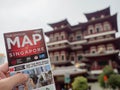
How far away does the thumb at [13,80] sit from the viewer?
112 centimetres

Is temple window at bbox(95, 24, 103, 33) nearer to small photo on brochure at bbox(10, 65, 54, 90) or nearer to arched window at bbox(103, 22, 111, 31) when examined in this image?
arched window at bbox(103, 22, 111, 31)

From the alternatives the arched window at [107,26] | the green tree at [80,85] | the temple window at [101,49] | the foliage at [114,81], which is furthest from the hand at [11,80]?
the arched window at [107,26]

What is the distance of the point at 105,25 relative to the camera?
23.6 metres

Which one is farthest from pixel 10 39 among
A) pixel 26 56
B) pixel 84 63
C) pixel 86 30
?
pixel 86 30

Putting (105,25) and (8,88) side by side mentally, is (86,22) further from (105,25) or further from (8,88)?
(8,88)

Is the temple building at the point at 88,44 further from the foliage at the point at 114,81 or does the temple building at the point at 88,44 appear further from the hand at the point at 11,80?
the hand at the point at 11,80

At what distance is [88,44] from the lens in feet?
78.1

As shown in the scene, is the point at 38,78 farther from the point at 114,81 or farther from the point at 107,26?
the point at 107,26

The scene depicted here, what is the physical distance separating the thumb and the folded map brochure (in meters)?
0.05

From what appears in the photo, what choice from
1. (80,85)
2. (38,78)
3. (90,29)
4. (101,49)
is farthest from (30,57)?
(90,29)

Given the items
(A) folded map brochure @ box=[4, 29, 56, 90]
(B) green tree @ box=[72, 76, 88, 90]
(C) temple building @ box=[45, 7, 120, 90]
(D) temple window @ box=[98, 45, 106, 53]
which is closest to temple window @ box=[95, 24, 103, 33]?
(C) temple building @ box=[45, 7, 120, 90]

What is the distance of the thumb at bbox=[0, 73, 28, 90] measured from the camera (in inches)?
44.2

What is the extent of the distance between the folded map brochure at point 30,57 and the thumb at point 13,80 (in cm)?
5

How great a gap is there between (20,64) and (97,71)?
19899 mm
